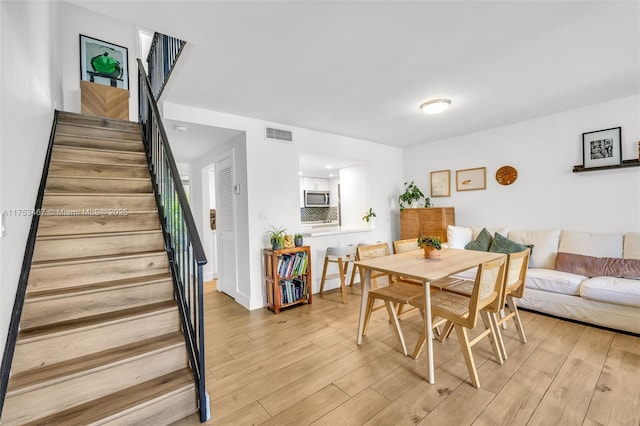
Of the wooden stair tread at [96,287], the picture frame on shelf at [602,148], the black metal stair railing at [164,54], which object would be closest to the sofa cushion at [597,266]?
the picture frame on shelf at [602,148]

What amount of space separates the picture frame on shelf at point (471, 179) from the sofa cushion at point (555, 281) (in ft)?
5.51

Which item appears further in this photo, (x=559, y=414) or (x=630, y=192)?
(x=630, y=192)

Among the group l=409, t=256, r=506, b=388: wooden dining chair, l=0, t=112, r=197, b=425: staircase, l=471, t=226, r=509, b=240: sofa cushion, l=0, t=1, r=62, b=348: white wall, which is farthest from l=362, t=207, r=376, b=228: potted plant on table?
l=0, t=1, r=62, b=348: white wall

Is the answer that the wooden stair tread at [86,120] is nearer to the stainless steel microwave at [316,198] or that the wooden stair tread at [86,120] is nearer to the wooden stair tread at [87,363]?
the wooden stair tread at [87,363]

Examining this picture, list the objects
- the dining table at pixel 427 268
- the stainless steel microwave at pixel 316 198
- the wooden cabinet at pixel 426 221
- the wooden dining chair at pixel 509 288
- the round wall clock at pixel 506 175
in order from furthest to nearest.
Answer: the stainless steel microwave at pixel 316 198 → the wooden cabinet at pixel 426 221 → the round wall clock at pixel 506 175 → the wooden dining chair at pixel 509 288 → the dining table at pixel 427 268

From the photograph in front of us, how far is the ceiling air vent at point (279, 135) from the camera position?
3.62 m

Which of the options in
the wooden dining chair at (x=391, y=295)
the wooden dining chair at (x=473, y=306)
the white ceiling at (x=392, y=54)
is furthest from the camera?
the wooden dining chair at (x=391, y=295)

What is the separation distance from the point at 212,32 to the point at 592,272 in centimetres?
437

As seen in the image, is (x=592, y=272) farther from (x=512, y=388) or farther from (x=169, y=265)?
(x=169, y=265)

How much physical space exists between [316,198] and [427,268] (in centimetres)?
418

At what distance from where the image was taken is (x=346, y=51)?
6.96 ft

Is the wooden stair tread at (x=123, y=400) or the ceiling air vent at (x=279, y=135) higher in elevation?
the ceiling air vent at (x=279, y=135)

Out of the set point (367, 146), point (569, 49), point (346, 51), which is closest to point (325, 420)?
point (346, 51)

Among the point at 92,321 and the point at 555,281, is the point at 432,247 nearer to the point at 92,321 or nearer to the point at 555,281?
the point at 555,281
